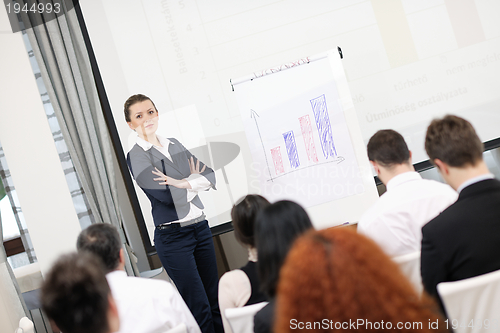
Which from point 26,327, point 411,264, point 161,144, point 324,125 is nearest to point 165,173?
point 161,144

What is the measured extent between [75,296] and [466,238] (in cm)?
107

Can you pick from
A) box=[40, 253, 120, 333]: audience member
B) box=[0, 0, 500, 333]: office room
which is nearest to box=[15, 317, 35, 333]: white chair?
box=[40, 253, 120, 333]: audience member

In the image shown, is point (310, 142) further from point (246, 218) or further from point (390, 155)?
point (246, 218)

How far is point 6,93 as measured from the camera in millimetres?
2734

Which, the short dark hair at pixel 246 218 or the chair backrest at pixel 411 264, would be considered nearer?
the chair backrest at pixel 411 264

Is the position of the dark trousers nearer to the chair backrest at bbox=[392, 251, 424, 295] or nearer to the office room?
the office room

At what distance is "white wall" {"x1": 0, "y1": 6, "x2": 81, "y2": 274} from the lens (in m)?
2.74

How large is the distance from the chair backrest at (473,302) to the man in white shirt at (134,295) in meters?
0.91

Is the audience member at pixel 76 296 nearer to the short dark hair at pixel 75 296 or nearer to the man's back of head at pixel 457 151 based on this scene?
the short dark hair at pixel 75 296

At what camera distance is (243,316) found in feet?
3.97

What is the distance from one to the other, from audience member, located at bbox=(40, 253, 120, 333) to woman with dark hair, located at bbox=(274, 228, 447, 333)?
507 millimetres

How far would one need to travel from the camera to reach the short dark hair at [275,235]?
1.04m

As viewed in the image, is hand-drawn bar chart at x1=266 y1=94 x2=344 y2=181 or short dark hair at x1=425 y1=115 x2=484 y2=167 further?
hand-drawn bar chart at x1=266 y1=94 x2=344 y2=181

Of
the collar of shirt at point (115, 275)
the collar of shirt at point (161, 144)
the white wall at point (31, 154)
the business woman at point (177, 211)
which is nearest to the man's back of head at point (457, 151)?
the collar of shirt at point (115, 275)
